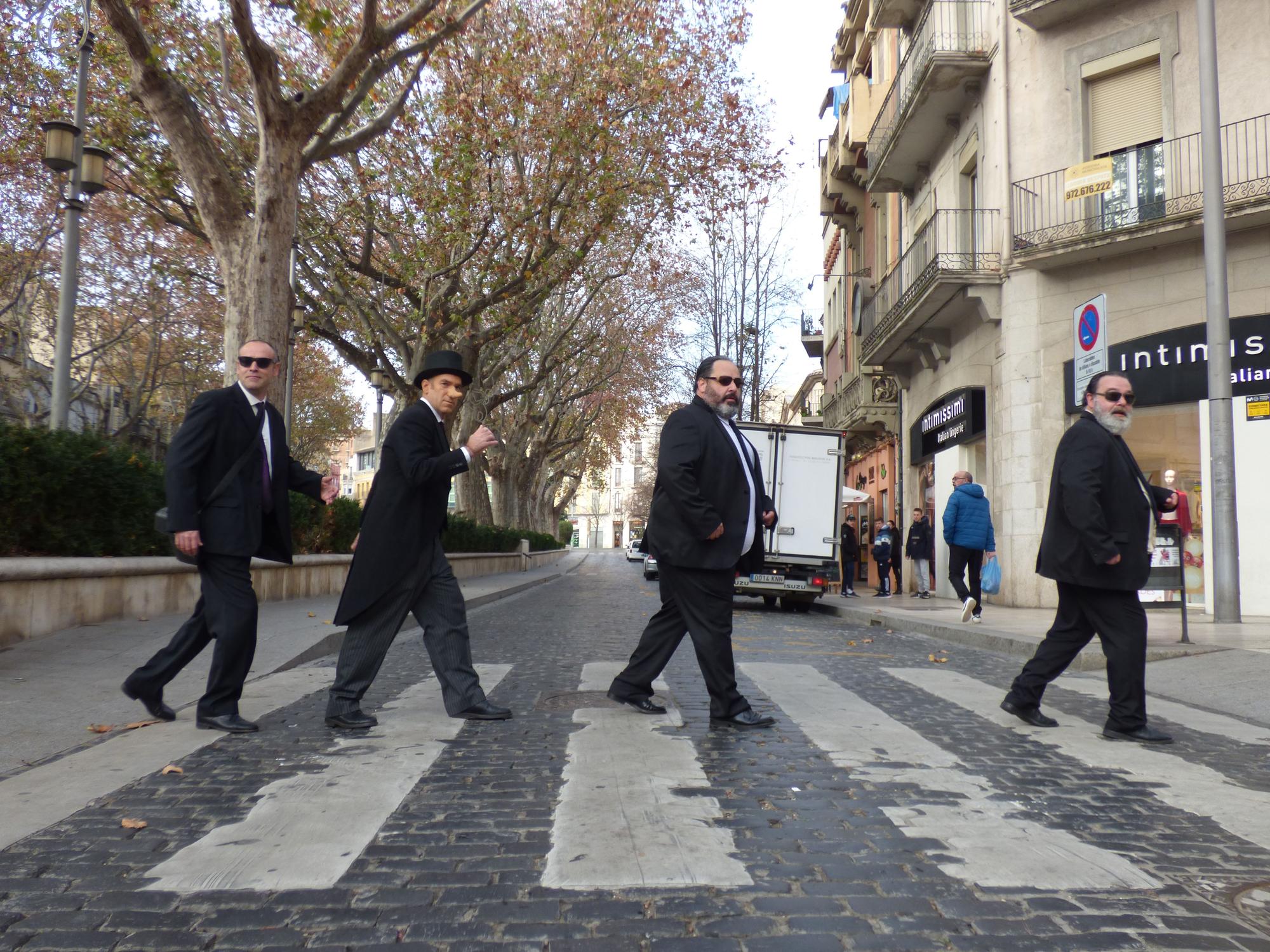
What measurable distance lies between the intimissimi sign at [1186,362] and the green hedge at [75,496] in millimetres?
11699

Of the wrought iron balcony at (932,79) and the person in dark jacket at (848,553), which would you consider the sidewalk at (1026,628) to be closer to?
the person in dark jacket at (848,553)

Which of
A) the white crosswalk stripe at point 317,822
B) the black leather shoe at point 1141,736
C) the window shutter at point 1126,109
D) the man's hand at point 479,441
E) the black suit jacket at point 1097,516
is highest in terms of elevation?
the window shutter at point 1126,109

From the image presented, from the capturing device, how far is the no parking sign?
9289 mm

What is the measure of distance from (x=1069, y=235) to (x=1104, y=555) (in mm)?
12521

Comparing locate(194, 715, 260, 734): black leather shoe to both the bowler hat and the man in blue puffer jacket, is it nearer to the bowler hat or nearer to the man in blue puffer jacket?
the bowler hat

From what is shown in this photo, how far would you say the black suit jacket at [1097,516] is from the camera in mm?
5230

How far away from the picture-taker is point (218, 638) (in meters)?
4.97

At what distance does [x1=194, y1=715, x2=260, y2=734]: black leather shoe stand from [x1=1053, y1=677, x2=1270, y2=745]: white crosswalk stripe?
4.91 m

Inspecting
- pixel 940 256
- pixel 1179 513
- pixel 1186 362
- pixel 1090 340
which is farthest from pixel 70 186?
pixel 1186 362

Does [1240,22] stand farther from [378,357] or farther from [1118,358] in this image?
[378,357]

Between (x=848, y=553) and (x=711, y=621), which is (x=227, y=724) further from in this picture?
(x=848, y=553)

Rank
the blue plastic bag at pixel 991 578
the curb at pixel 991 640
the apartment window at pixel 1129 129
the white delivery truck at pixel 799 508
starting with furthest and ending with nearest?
the white delivery truck at pixel 799 508, the apartment window at pixel 1129 129, the blue plastic bag at pixel 991 578, the curb at pixel 991 640

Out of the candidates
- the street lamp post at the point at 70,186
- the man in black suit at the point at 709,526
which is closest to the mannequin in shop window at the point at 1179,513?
the man in black suit at the point at 709,526

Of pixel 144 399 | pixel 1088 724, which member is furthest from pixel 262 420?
pixel 144 399
